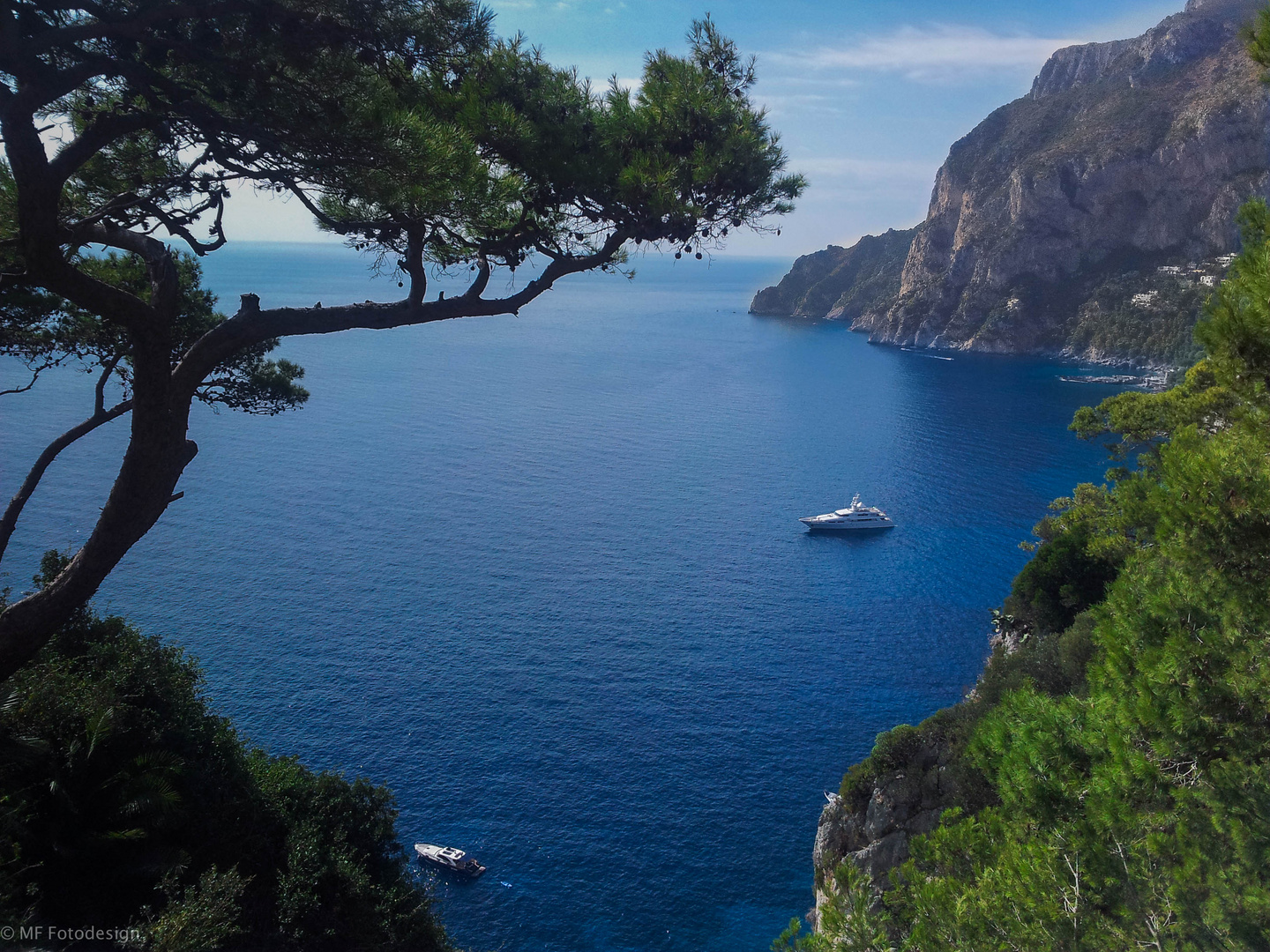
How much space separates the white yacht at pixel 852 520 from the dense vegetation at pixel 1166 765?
39.8m

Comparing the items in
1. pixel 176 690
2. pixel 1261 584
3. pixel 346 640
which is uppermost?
pixel 1261 584

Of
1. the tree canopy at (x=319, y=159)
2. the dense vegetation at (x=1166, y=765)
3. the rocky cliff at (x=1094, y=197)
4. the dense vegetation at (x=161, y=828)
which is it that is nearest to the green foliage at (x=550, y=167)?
the tree canopy at (x=319, y=159)

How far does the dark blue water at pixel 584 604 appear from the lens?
22.5m

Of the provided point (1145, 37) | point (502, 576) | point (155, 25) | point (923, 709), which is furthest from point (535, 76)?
point (1145, 37)

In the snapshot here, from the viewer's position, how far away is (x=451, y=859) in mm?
20875

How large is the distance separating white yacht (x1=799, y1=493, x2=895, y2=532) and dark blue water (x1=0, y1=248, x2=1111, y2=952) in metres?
1.17

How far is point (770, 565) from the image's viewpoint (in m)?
41.2

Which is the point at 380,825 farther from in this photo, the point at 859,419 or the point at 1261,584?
the point at 859,419

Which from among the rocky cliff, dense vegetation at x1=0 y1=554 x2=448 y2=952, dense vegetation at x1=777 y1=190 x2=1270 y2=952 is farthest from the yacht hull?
→ the rocky cliff

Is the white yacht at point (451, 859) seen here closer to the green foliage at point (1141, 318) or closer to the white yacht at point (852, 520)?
the white yacht at point (852, 520)

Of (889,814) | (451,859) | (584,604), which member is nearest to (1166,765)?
(889,814)

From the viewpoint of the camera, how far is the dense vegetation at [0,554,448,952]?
694 cm

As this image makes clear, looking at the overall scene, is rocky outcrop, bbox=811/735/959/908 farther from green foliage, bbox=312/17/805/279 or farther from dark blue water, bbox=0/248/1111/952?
green foliage, bbox=312/17/805/279

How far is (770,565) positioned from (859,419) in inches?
1445
